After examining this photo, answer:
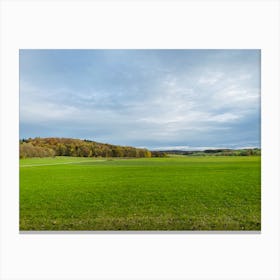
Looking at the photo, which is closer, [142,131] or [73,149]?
[142,131]

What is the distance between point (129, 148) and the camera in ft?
13.5

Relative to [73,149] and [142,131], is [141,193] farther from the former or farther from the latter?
[73,149]

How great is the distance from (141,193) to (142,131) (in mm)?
987

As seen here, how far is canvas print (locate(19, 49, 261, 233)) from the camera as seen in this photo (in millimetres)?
3740

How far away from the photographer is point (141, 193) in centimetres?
403

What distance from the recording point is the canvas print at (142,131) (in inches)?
147
